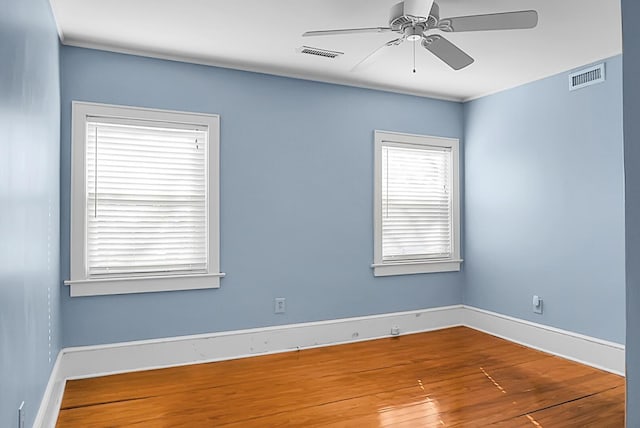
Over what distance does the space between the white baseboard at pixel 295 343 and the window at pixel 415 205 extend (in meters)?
0.55

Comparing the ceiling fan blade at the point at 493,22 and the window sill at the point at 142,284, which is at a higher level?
the ceiling fan blade at the point at 493,22

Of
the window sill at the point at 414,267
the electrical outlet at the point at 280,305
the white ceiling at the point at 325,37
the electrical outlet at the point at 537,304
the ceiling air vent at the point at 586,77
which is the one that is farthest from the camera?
the window sill at the point at 414,267

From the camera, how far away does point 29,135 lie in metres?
2.17

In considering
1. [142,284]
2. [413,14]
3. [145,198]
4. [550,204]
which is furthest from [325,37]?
[550,204]

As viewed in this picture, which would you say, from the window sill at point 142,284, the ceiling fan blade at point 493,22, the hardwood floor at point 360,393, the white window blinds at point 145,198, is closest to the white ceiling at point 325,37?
the ceiling fan blade at point 493,22

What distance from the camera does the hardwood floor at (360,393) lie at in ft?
9.04

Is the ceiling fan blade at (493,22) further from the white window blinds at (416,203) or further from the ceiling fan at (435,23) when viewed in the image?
the white window blinds at (416,203)

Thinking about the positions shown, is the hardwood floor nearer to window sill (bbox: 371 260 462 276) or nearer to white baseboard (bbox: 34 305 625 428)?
white baseboard (bbox: 34 305 625 428)

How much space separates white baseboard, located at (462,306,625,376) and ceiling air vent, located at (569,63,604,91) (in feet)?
7.02

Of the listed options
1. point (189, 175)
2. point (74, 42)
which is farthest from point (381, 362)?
point (74, 42)

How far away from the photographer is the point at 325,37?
3383 mm

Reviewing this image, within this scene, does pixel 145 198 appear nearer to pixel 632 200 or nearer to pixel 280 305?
pixel 280 305

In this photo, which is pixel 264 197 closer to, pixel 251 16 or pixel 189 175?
pixel 189 175

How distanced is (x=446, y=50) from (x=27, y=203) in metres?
2.50
